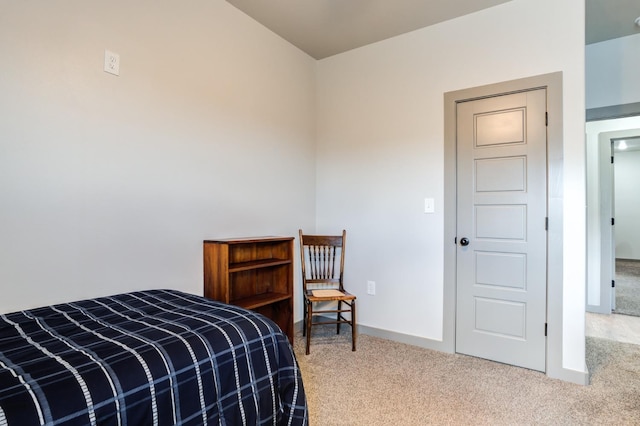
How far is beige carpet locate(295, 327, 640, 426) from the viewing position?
1.77m

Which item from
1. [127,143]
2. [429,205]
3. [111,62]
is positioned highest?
[111,62]

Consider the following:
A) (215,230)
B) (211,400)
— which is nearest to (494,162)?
(215,230)

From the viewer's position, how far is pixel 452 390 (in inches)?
80.6

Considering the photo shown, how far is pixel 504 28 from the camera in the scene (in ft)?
7.99

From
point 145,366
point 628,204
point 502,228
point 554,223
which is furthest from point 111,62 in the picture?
point 628,204

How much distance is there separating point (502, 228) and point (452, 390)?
1191mm

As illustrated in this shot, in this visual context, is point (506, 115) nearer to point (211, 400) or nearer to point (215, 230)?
point (215, 230)

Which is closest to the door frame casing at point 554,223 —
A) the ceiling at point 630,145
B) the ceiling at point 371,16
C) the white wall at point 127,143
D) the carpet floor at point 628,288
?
the ceiling at point 371,16

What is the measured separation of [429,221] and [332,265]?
1.01m

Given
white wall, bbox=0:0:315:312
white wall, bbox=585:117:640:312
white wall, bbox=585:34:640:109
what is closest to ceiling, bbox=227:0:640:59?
white wall, bbox=585:34:640:109

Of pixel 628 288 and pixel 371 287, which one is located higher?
pixel 371 287

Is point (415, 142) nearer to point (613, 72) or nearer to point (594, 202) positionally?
point (613, 72)

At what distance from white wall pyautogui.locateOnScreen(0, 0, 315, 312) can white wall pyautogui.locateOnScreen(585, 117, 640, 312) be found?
375 cm

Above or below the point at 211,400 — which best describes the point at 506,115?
above
